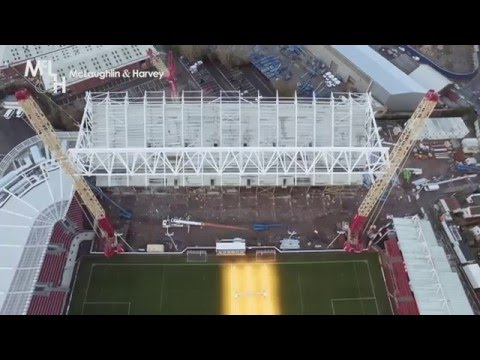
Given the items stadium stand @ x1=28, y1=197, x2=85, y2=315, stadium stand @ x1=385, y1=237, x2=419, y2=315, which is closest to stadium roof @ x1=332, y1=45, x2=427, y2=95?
stadium stand @ x1=385, y1=237, x2=419, y2=315

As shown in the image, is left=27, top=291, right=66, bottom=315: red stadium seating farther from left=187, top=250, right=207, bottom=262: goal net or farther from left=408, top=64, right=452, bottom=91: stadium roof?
left=408, top=64, right=452, bottom=91: stadium roof

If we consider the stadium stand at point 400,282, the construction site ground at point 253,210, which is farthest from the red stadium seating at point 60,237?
the stadium stand at point 400,282

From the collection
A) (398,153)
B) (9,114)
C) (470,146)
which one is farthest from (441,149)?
(9,114)

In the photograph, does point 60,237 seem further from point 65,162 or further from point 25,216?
point 65,162

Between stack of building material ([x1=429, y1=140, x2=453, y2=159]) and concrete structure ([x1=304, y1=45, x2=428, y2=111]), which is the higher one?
concrete structure ([x1=304, y1=45, x2=428, y2=111])

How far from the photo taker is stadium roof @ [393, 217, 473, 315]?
50.2m

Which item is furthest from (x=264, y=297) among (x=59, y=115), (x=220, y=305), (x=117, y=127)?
(x=59, y=115)

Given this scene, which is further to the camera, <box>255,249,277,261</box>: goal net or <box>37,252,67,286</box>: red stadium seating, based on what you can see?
<box>255,249,277,261</box>: goal net

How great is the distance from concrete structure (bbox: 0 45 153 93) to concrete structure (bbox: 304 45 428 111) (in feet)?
100

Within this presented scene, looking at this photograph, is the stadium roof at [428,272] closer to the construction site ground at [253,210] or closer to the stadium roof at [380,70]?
the construction site ground at [253,210]

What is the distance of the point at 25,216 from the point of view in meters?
54.2

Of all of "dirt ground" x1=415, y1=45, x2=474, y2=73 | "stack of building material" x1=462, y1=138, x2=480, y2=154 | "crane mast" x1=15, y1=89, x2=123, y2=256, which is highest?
"dirt ground" x1=415, y1=45, x2=474, y2=73

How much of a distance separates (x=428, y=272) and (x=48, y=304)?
43.1m

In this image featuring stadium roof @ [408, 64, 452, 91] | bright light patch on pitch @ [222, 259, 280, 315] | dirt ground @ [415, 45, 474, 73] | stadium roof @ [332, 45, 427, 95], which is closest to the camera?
bright light patch on pitch @ [222, 259, 280, 315]
